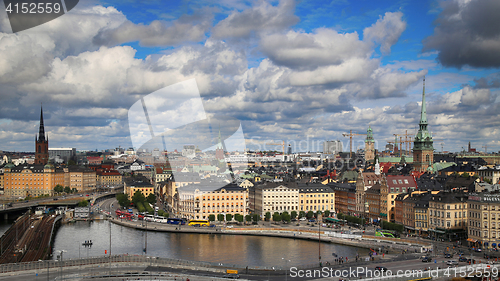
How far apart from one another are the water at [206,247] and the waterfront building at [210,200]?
347 inches

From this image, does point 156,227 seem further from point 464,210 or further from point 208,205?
point 464,210

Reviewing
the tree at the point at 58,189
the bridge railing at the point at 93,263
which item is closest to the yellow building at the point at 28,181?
the tree at the point at 58,189

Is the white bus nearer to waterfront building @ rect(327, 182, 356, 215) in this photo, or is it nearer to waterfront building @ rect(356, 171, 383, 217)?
waterfront building @ rect(327, 182, 356, 215)

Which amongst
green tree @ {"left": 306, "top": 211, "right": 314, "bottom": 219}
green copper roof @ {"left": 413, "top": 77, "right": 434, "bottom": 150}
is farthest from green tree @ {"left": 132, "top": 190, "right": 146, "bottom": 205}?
green copper roof @ {"left": 413, "top": 77, "right": 434, "bottom": 150}

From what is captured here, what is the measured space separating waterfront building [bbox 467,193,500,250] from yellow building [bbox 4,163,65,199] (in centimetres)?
9405

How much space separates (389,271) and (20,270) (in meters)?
26.9

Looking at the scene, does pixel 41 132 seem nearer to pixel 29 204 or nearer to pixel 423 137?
pixel 29 204

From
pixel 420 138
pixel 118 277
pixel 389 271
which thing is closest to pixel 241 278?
pixel 118 277

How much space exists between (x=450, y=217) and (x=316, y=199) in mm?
24821

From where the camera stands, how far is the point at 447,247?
4838 centimetres

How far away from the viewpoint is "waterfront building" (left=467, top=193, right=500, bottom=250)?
49.4 m

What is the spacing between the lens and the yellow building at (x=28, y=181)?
373ft

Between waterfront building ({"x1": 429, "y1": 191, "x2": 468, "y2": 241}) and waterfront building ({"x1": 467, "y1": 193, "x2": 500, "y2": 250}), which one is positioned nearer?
waterfront building ({"x1": 467, "y1": 193, "x2": 500, "y2": 250})

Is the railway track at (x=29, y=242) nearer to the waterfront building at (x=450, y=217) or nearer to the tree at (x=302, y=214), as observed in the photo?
the tree at (x=302, y=214)
